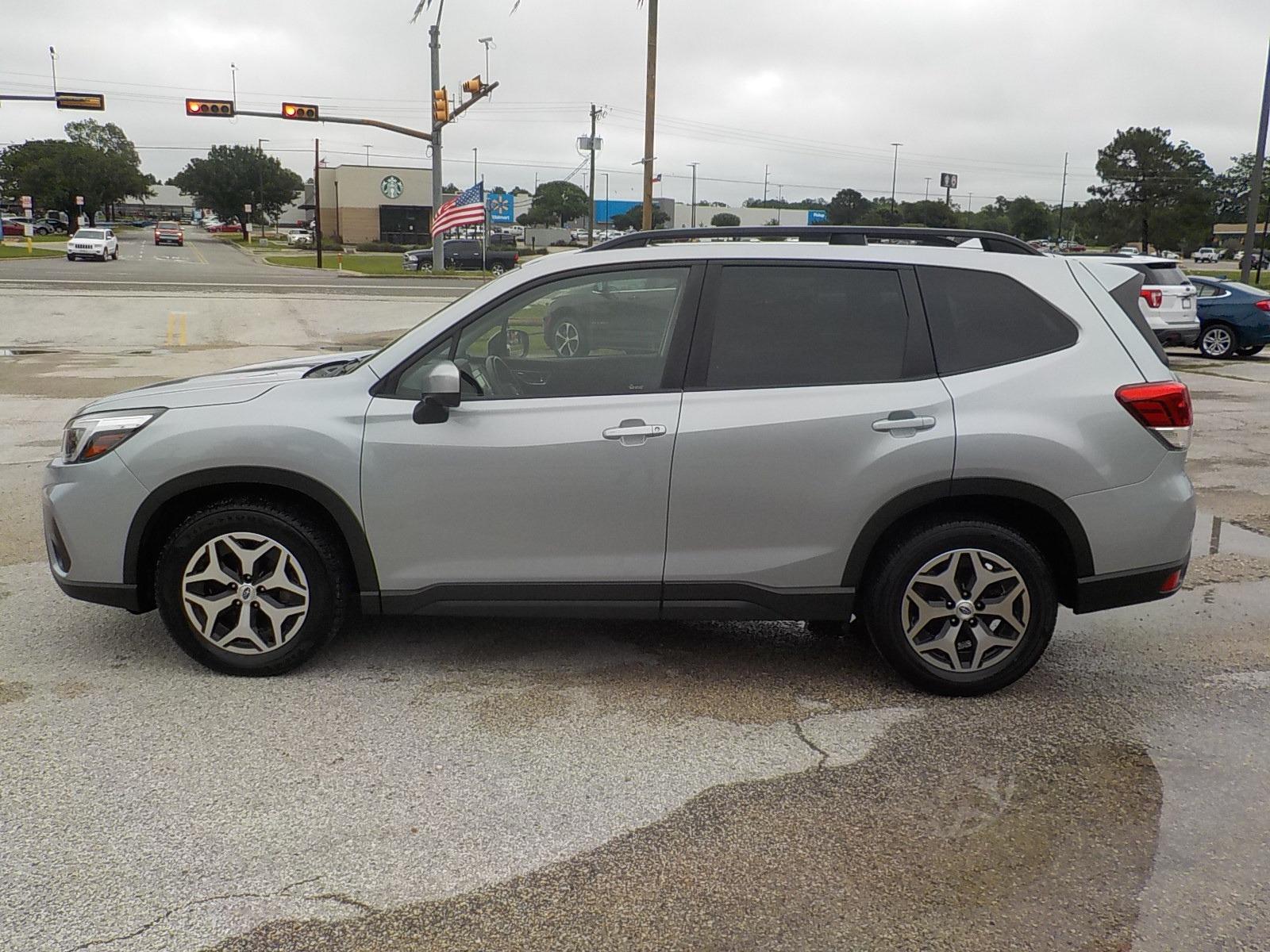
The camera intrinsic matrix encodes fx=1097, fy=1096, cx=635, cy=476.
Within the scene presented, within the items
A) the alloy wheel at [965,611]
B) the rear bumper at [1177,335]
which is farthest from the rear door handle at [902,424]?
the rear bumper at [1177,335]

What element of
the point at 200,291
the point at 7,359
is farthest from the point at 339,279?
the point at 7,359

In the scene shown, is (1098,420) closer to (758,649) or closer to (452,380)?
(758,649)

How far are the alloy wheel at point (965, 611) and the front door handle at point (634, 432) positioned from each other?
1157mm

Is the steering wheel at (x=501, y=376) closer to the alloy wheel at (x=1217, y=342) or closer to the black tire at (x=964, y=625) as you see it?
the black tire at (x=964, y=625)

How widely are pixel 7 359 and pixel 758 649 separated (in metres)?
14.8

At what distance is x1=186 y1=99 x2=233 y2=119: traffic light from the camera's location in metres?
35.8

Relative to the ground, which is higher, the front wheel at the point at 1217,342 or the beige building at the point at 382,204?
the beige building at the point at 382,204

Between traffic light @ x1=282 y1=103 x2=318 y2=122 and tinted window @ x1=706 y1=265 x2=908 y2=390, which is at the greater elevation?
traffic light @ x1=282 y1=103 x2=318 y2=122

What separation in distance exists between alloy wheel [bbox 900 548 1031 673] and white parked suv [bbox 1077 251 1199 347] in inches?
589

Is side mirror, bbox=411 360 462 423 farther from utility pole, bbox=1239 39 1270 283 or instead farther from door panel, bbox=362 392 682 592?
utility pole, bbox=1239 39 1270 283

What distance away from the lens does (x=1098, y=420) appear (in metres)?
4.21

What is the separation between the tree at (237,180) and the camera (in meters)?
104

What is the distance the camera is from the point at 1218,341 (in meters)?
19.9

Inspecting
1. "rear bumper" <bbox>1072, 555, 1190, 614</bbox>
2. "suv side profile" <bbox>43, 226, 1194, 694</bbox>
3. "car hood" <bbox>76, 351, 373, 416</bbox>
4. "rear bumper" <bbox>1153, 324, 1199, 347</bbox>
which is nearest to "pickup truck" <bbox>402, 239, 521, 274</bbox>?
"rear bumper" <bbox>1153, 324, 1199, 347</bbox>
